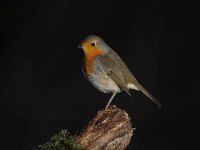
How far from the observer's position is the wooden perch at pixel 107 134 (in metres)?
4.04

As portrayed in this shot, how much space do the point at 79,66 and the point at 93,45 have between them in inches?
90.3

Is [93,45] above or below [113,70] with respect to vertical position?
above

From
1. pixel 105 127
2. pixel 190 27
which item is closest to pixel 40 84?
pixel 190 27

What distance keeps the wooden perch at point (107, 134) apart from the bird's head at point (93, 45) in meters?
1.27

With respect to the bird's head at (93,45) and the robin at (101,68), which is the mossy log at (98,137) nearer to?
the robin at (101,68)

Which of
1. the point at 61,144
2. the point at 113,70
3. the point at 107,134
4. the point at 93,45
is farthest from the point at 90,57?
the point at 61,144

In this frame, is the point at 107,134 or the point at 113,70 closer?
the point at 107,134

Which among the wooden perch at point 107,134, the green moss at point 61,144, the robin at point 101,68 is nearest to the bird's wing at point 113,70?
the robin at point 101,68

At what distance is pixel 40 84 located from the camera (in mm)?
7883

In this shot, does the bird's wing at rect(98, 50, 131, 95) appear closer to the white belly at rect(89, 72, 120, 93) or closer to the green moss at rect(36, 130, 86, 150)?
the white belly at rect(89, 72, 120, 93)

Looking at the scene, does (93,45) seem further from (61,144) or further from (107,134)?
(61,144)

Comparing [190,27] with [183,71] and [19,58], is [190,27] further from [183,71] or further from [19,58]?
[19,58]

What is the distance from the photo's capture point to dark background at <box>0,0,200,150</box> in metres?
7.21

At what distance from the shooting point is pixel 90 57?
5496 millimetres
